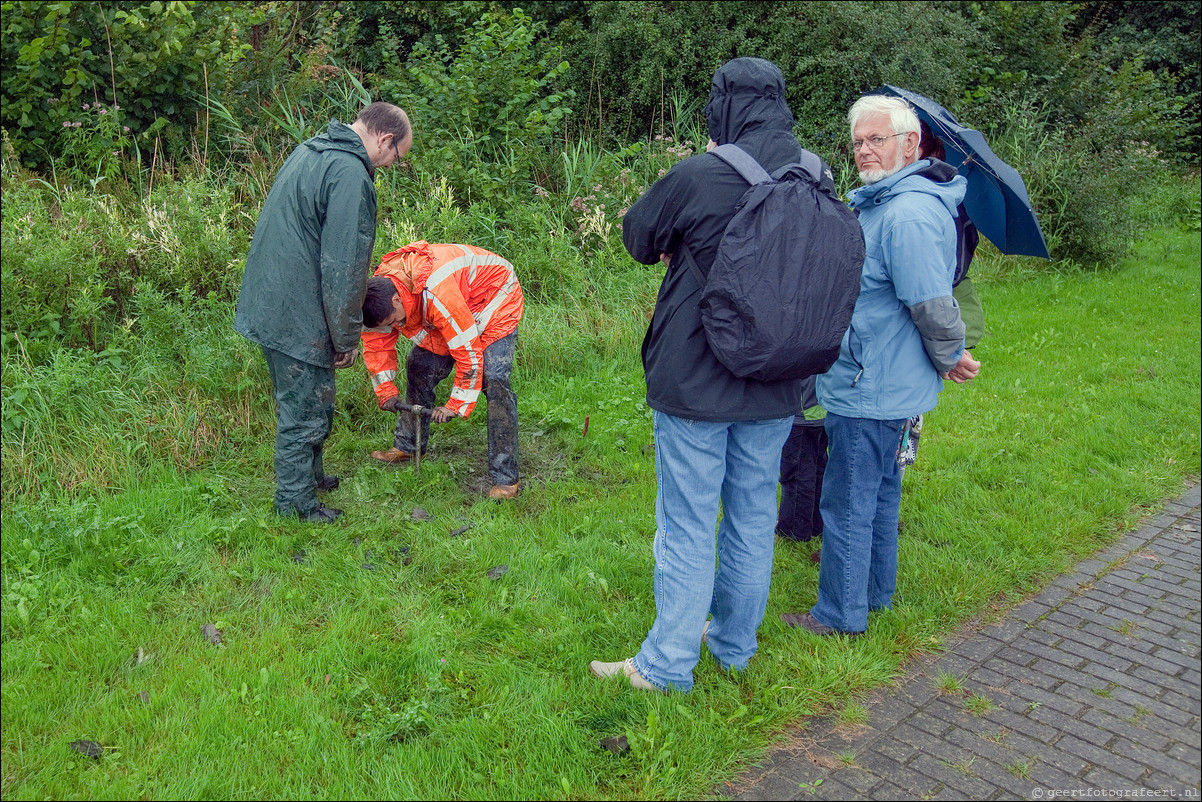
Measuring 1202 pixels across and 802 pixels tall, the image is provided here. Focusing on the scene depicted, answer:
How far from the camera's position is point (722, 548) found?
3484 millimetres

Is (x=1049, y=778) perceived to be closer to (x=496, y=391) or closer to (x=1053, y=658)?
(x=1053, y=658)

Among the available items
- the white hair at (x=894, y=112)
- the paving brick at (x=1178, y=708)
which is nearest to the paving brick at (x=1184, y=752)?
the paving brick at (x=1178, y=708)

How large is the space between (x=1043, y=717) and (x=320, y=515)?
11.8ft

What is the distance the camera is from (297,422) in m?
4.84

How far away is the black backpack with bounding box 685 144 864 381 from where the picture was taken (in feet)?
9.70

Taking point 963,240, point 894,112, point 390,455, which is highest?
point 894,112

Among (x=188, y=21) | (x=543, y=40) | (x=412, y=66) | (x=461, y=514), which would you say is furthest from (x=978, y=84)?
(x=461, y=514)

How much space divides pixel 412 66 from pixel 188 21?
228 cm

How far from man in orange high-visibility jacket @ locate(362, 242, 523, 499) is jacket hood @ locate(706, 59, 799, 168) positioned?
221cm

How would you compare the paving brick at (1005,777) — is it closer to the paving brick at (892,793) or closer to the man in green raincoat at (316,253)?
the paving brick at (892,793)

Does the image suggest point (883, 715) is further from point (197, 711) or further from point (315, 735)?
point (197, 711)

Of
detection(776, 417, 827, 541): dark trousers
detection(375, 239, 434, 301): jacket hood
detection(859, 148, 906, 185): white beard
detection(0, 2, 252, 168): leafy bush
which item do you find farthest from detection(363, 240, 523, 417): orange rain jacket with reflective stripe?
detection(0, 2, 252, 168): leafy bush

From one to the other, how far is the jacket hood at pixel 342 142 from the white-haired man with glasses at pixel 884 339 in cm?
241

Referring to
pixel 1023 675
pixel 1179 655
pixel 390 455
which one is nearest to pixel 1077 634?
pixel 1179 655
